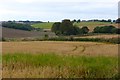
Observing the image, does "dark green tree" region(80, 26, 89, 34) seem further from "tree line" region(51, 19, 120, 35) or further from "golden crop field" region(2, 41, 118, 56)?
"golden crop field" region(2, 41, 118, 56)

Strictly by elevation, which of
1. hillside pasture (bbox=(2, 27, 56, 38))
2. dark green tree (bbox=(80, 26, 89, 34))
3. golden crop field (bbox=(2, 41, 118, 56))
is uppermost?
dark green tree (bbox=(80, 26, 89, 34))

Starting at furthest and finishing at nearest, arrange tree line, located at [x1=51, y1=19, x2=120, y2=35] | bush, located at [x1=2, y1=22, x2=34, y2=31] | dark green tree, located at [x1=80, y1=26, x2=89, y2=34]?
tree line, located at [x1=51, y1=19, x2=120, y2=35]
dark green tree, located at [x1=80, y1=26, x2=89, y2=34]
bush, located at [x1=2, y1=22, x2=34, y2=31]

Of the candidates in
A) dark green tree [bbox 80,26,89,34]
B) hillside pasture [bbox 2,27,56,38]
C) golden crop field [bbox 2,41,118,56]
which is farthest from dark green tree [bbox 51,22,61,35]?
golden crop field [bbox 2,41,118,56]

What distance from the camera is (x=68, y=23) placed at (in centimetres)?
5912

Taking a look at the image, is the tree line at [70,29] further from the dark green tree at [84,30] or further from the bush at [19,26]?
the bush at [19,26]

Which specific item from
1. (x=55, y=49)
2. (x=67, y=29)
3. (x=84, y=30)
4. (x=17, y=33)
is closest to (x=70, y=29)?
(x=67, y=29)

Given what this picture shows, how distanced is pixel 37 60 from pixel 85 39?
3951cm

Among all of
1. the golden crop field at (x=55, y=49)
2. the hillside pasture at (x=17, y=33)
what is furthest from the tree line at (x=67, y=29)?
the golden crop field at (x=55, y=49)

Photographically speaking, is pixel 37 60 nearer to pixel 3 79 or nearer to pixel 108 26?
pixel 3 79

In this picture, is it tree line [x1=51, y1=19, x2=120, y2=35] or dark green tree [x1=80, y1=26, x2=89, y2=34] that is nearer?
dark green tree [x1=80, y1=26, x2=89, y2=34]

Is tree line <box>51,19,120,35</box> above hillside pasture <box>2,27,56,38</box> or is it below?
above

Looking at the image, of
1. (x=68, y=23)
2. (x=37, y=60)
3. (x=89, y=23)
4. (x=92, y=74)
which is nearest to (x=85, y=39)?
(x=68, y=23)

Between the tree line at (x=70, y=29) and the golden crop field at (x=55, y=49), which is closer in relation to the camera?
the golden crop field at (x=55, y=49)

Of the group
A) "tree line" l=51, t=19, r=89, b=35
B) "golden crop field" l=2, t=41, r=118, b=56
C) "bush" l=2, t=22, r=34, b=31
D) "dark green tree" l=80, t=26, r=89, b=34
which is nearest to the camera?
"golden crop field" l=2, t=41, r=118, b=56
